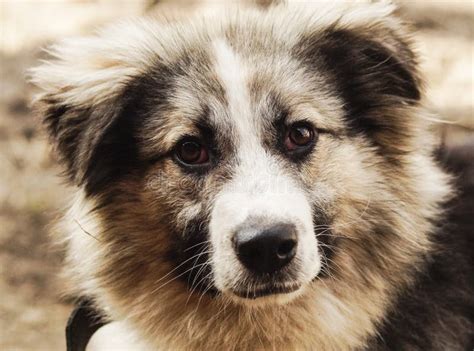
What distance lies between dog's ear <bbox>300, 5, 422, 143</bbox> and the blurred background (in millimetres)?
267

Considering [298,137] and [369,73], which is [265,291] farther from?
[369,73]

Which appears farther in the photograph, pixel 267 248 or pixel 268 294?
pixel 268 294

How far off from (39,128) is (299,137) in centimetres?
124

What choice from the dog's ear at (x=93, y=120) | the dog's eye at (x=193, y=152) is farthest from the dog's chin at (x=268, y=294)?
the dog's ear at (x=93, y=120)

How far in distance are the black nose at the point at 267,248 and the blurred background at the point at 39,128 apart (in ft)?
4.06

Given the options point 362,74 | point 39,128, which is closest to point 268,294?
point 362,74

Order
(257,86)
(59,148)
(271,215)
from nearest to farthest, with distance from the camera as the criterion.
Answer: (271,215) < (257,86) < (59,148)

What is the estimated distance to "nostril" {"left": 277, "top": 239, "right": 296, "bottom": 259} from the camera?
9.21ft

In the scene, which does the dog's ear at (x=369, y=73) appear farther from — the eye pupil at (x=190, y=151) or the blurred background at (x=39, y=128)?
the eye pupil at (x=190, y=151)

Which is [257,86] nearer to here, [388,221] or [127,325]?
[388,221]

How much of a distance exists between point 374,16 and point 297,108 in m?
0.63

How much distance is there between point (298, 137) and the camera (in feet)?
10.4

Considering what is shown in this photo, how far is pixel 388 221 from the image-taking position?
3.33 meters

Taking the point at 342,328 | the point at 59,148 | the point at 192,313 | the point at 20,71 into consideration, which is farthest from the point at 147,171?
the point at 20,71
